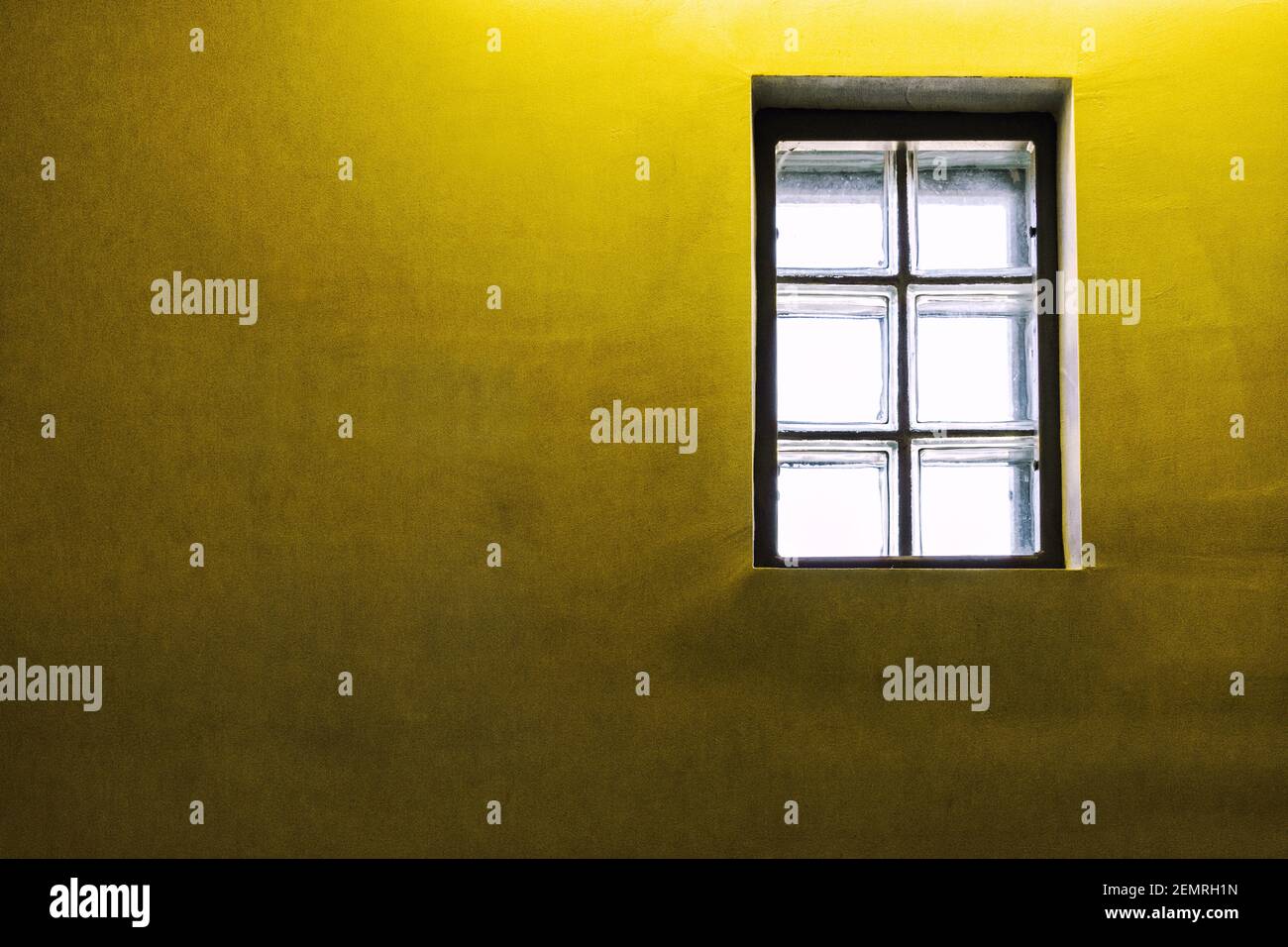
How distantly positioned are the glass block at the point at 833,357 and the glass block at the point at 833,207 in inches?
2.8

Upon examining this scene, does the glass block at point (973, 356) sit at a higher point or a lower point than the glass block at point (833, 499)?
higher

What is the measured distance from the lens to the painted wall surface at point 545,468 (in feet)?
8.03

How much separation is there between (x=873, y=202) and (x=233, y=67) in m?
1.48

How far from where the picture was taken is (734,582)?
248cm

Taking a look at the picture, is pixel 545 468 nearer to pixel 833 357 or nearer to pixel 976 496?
pixel 833 357

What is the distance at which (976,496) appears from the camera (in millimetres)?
2676

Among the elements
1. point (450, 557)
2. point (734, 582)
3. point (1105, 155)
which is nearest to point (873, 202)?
point (1105, 155)

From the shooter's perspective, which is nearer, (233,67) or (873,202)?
(233,67)
